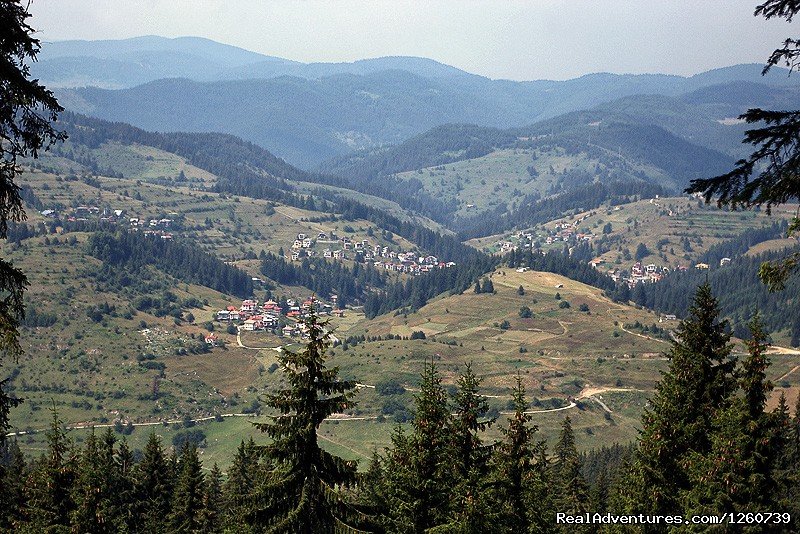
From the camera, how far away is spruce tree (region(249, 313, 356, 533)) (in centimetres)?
2159

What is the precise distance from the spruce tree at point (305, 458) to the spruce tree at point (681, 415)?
13.9 meters

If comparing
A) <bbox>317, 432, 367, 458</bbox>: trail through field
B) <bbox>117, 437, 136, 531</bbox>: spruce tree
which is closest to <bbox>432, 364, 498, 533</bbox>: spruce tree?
<bbox>117, 437, 136, 531</bbox>: spruce tree

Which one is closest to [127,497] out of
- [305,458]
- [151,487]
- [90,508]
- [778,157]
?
[151,487]

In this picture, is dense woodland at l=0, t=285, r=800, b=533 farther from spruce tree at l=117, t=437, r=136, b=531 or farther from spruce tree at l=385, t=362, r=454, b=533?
spruce tree at l=117, t=437, r=136, b=531

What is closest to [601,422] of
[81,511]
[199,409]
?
[199,409]

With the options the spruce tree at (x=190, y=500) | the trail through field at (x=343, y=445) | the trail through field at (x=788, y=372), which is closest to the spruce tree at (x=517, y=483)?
the spruce tree at (x=190, y=500)

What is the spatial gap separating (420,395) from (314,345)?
8.71 meters

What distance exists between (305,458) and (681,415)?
56.3ft

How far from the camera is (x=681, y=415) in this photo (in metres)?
32.6

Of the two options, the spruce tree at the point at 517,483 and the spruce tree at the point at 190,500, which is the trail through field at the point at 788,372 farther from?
the spruce tree at the point at 517,483

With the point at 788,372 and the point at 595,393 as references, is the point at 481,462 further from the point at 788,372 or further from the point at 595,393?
the point at 788,372

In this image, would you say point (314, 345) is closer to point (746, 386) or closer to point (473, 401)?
point (473, 401)

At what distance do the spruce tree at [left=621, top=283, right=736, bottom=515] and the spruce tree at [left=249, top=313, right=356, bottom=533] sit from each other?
1393 centimetres

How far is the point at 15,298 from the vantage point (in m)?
17.5
